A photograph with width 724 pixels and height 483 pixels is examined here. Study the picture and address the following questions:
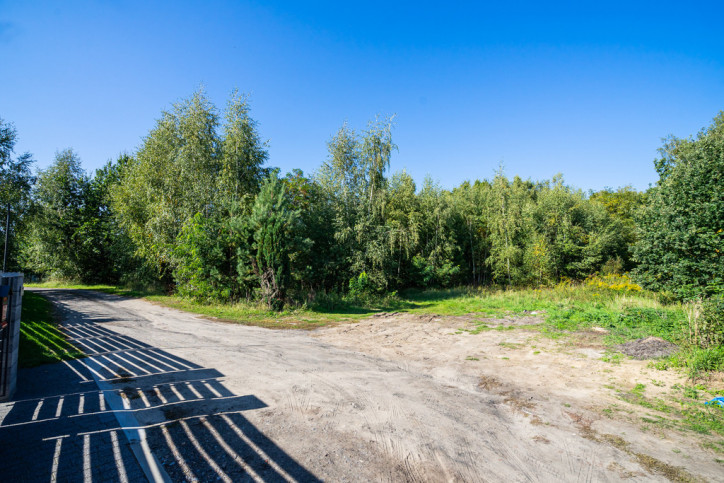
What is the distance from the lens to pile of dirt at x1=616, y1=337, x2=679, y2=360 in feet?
20.8

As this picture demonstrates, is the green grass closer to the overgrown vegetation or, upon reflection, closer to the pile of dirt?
the overgrown vegetation

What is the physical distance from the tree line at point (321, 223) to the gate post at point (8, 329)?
9.22 m

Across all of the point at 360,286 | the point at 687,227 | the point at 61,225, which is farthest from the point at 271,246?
the point at 61,225

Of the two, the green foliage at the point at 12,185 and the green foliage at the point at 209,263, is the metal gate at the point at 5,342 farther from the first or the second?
the green foliage at the point at 12,185

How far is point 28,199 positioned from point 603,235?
135 ft

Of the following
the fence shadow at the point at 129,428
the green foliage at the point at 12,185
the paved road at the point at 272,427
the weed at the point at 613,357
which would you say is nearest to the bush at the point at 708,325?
the weed at the point at 613,357

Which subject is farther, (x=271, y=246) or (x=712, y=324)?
(x=271, y=246)

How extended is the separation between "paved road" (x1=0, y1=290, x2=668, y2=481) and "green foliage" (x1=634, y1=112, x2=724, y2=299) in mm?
11098

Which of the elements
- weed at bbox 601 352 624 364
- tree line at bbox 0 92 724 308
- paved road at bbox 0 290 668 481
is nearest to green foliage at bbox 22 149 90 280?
tree line at bbox 0 92 724 308

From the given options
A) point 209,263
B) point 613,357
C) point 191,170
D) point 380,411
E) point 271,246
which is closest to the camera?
point 380,411

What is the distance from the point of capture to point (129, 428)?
3553 millimetres

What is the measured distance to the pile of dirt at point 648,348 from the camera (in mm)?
6353

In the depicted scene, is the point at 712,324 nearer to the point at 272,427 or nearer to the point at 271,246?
the point at 272,427

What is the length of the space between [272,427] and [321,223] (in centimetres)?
1673
